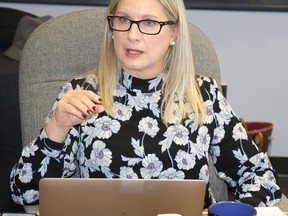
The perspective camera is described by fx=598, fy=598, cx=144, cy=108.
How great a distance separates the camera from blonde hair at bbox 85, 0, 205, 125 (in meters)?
1.53

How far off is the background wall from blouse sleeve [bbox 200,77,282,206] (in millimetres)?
1652

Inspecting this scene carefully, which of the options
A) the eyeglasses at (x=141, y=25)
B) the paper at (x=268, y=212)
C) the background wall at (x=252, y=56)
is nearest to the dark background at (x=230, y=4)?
the background wall at (x=252, y=56)

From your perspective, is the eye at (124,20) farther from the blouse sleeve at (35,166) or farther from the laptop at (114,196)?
the laptop at (114,196)

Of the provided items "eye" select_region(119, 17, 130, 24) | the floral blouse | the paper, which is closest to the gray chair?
the floral blouse

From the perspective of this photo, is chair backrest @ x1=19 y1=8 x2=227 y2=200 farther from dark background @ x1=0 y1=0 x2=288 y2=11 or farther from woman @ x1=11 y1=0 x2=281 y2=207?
dark background @ x1=0 y1=0 x2=288 y2=11

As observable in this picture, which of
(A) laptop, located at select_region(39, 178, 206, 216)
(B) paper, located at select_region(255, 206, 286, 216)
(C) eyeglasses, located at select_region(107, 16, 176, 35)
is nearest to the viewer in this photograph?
(A) laptop, located at select_region(39, 178, 206, 216)

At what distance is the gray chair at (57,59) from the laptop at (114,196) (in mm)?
577

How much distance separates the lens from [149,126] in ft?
4.99

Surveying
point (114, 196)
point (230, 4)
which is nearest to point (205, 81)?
point (114, 196)

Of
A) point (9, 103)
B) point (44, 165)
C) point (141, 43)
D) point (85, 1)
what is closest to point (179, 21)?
point (141, 43)

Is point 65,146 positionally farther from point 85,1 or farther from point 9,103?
point 85,1

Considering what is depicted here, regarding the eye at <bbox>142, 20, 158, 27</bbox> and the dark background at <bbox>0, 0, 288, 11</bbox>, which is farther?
the dark background at <bbox>0, 0, 288, 11</bbox>

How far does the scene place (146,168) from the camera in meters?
1.49

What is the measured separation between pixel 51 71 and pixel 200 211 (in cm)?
72
